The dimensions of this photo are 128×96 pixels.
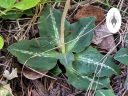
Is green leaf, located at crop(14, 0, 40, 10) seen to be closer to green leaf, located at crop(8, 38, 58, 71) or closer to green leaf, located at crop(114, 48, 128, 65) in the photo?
green leaf, located at crop(8, 38, 58, 71)

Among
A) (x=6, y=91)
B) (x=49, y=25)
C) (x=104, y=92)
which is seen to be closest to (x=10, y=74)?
(x=6, y=91)

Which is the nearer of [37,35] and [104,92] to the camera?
[104,92]

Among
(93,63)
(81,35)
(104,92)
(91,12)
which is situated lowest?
(104,92)

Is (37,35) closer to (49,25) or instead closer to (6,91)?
(49,25)

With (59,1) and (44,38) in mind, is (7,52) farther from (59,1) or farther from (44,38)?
(59,1)

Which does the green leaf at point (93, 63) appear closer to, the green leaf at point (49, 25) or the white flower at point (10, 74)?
the green leaf at point (49, 25)

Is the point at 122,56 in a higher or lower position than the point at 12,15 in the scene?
lower
